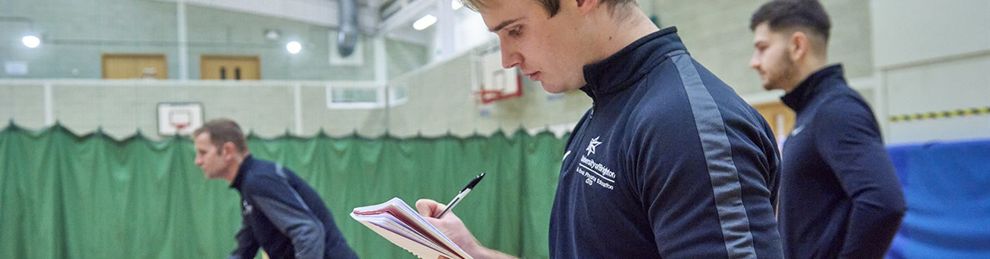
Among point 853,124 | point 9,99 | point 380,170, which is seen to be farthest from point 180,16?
point 853,124

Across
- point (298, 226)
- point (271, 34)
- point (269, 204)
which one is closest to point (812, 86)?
point (298, 226)

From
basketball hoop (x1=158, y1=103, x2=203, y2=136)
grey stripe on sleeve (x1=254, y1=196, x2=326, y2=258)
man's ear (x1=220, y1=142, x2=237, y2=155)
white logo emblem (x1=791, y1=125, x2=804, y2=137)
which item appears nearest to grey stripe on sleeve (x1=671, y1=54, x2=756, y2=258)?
white logo emblem (x1=791, y1=125, x2=804, y2=137)

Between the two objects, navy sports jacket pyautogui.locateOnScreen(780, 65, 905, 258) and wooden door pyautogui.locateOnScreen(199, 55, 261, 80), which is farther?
wooden door pyautogui.locateOnScreen(199, 55, 261, 80)

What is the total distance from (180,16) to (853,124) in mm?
18030

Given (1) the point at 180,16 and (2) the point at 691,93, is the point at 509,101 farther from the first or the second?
(2) the point at 691,93

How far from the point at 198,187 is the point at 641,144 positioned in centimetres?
699

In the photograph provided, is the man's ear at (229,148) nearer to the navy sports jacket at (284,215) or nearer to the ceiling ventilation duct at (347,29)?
the navy sports jacket at (284,215)

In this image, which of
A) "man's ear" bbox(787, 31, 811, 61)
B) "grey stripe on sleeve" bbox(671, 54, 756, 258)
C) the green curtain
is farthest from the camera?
the green curtain

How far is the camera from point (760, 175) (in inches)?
40.6

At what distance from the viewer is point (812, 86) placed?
7.39 ft

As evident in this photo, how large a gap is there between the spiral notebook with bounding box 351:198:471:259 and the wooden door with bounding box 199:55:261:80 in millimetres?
17833

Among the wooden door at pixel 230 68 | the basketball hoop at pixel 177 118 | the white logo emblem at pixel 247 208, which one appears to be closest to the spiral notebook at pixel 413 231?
the white logo emblem at pixel 247 208

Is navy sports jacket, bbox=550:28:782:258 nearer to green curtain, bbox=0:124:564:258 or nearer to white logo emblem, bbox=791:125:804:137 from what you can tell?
white logo emblem, bbox=791:125:804:137

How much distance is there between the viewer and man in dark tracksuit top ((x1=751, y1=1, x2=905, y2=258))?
1891mm
